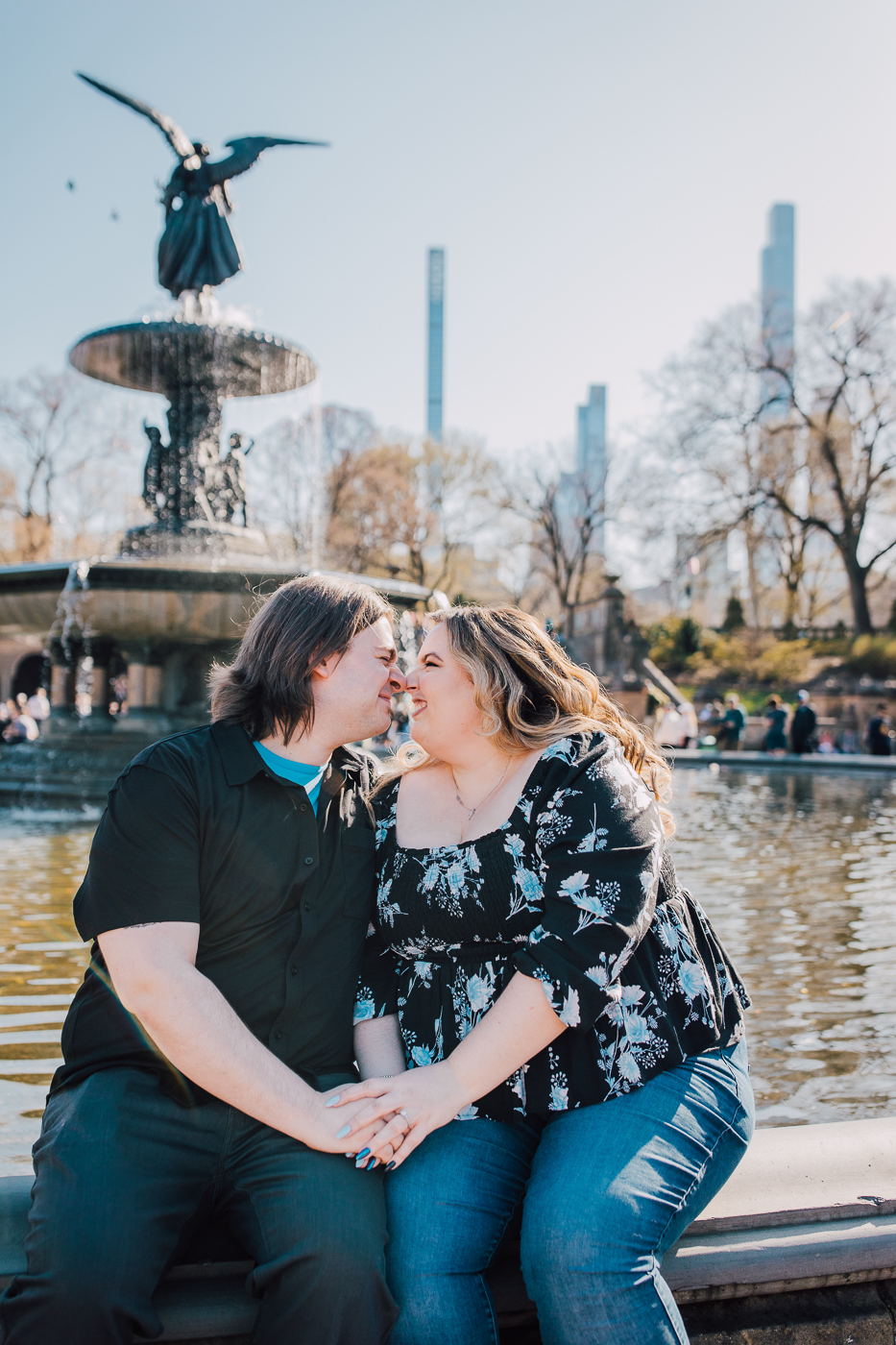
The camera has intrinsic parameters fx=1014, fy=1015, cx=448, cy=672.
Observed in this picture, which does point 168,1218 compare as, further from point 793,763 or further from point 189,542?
point 793,763

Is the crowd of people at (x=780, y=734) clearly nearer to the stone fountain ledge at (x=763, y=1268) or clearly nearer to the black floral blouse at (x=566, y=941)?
the black floral blouse at (x=566, y=941)

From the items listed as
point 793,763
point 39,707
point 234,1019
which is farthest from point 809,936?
point 39,707

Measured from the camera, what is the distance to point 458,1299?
1.72 meters

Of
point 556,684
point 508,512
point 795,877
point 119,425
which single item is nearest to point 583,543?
point 508,512

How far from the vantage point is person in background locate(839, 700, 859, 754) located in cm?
2350

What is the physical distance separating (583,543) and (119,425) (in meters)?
19.0

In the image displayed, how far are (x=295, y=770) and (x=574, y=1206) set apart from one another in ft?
3.25

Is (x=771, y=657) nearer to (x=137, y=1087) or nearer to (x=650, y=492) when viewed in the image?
(x=650, y=492)

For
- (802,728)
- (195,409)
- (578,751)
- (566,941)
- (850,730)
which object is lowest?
(850,730)

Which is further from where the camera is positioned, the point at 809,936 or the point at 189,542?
the point at 189,542

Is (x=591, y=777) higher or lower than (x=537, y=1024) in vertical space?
higher

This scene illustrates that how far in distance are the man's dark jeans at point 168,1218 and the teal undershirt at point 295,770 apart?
0.63 metres

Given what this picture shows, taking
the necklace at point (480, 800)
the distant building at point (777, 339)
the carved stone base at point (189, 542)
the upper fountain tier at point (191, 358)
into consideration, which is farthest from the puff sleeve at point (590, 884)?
the distant building at point (777, 339)

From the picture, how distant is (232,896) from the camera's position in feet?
6.50
